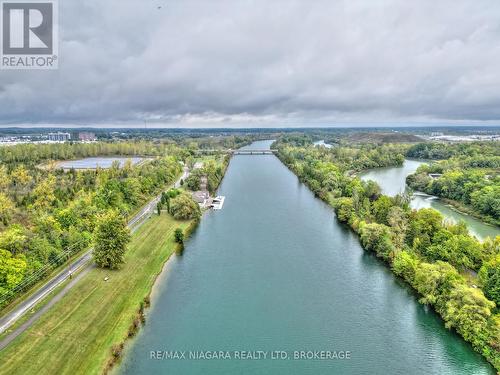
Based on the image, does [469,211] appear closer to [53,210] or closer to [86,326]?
[86,326]

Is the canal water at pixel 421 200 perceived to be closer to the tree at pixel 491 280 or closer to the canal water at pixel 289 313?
the canal water at pixel 289 313

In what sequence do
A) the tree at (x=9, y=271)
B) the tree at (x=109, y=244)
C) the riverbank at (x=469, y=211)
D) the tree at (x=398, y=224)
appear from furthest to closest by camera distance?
the riverbank at (x=469, y=211)
the tree at (x=398, y=224)
the tree at (x=109, y=244)
the tree at (x=9, y=271)

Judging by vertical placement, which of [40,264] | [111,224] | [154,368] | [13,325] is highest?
[111,224]

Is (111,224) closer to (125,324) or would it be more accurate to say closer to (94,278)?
(94,278)

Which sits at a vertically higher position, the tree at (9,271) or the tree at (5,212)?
→ the tree at (5,212)

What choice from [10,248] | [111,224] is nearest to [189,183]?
[111,224]

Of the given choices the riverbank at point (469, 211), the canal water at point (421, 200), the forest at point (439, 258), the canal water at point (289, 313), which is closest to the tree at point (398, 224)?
the forest at point (439, 258)
